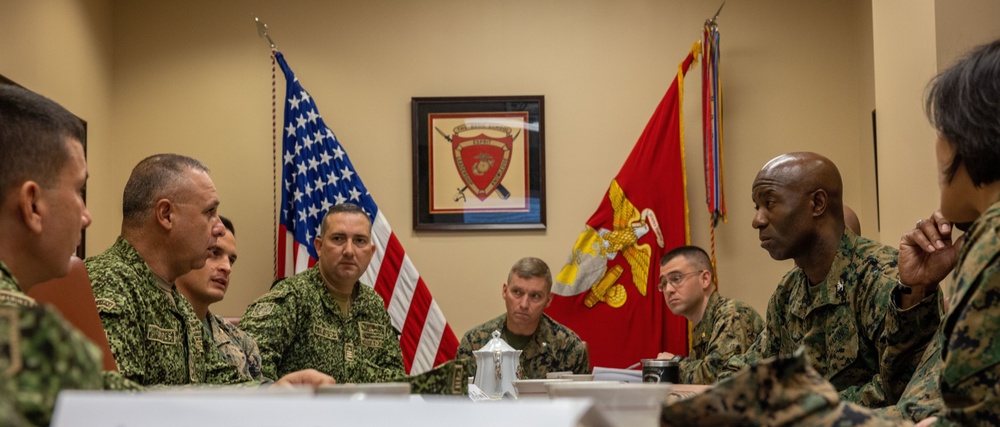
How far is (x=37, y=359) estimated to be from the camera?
79cm

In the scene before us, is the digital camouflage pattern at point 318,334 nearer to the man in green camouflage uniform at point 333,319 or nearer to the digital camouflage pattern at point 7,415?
the man in green camouflage uniform at point 333,319

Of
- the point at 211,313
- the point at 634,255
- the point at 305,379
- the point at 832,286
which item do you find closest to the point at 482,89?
the point at 634,255

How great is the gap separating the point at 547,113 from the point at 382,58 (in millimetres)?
1069

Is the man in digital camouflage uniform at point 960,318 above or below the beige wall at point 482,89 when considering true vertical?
below

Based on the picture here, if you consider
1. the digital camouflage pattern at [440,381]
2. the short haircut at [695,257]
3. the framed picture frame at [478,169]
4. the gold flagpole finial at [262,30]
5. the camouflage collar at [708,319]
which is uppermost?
the gold flagpole finial at [262,30]

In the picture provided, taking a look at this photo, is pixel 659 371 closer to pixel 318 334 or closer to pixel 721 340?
pixel 721 340

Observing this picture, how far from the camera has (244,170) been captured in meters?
5.95

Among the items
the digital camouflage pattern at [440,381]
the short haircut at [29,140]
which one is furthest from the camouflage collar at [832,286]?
the short haircut at [29,140]

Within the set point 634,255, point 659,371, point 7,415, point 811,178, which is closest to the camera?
point 7,415

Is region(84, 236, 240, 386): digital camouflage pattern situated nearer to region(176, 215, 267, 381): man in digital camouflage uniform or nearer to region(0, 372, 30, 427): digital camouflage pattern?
region(176, 215, 267, 381): man in digital camouflage uniform

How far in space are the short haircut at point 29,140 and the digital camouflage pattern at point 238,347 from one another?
1.80 metres

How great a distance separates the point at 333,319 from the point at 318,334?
6.0 inches

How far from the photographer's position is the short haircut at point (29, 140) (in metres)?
1.26

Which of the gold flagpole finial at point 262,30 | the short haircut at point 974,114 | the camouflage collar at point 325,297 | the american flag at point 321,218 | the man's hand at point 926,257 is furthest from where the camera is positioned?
the gold flagpole finial at point 262,30
